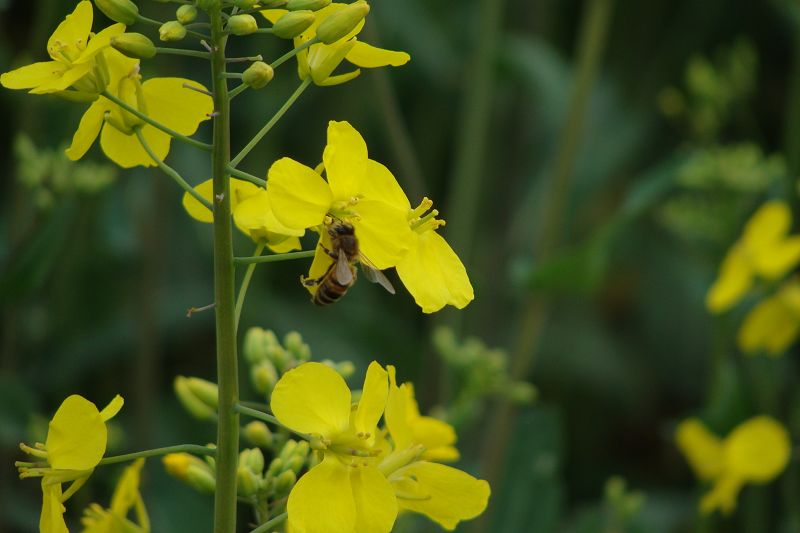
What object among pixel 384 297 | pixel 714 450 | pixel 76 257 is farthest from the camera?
pixel 384 297

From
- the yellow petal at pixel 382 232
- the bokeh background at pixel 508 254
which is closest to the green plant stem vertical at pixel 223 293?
the yellow petal at pixel 382 232

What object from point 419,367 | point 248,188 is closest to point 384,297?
point 419,367

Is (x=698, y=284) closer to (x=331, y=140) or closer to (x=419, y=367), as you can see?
(x=419, y=367)

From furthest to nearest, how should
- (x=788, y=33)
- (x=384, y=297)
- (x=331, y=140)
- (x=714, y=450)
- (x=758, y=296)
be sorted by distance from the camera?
1. (x=788, y=33)
2. (x=384, y=297)
3. (x=758, y=296)
4. (x=714, y=450)
5. (x=331, y=140)

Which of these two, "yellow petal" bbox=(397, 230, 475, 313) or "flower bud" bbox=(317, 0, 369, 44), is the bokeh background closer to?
"yellow petal" bbox=(397, 230, 475, 313)

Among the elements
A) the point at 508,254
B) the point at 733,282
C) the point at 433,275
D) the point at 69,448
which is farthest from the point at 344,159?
the point at 508,254

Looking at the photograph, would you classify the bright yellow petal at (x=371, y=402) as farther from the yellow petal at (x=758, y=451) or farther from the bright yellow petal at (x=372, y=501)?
the yellow petal at (x=758, y=451)

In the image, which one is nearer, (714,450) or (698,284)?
(714,450)
